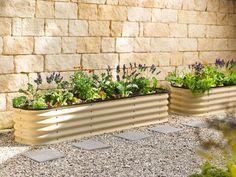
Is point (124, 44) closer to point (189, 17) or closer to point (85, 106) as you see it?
point (189, 17)

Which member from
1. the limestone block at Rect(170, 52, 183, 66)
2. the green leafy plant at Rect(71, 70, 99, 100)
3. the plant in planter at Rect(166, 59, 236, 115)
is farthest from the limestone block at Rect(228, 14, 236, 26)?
the green leafy plant at Rect(71, 70, 99, 100)

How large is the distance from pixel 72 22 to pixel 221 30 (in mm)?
3446

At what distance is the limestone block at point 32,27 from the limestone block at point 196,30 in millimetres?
3080

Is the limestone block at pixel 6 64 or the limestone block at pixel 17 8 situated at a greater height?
the limestone block at pixel 17 8

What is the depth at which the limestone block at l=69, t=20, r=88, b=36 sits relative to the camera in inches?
250

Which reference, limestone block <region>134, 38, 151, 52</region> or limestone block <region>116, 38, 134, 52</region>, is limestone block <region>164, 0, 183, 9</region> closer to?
limestone block <region>134, 38, 151, 52</region>

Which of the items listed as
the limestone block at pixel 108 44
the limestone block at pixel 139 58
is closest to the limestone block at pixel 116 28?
the limestone block at pixel 108 44

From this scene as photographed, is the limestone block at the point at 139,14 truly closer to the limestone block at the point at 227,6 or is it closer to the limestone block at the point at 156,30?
the limestone block at the point at 156,30

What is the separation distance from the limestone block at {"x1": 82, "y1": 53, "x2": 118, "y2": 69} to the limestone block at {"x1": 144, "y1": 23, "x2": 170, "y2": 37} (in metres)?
0.78

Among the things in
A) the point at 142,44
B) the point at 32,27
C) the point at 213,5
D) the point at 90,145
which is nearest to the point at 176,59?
the point at 142,44

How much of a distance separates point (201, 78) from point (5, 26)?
11.1ft

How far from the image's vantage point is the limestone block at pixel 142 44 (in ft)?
23.6

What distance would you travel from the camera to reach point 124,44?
702 centimetres

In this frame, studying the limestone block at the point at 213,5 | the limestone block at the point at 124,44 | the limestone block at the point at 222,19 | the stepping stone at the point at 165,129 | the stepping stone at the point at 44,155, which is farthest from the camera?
the limestone block at the point at 222,19
